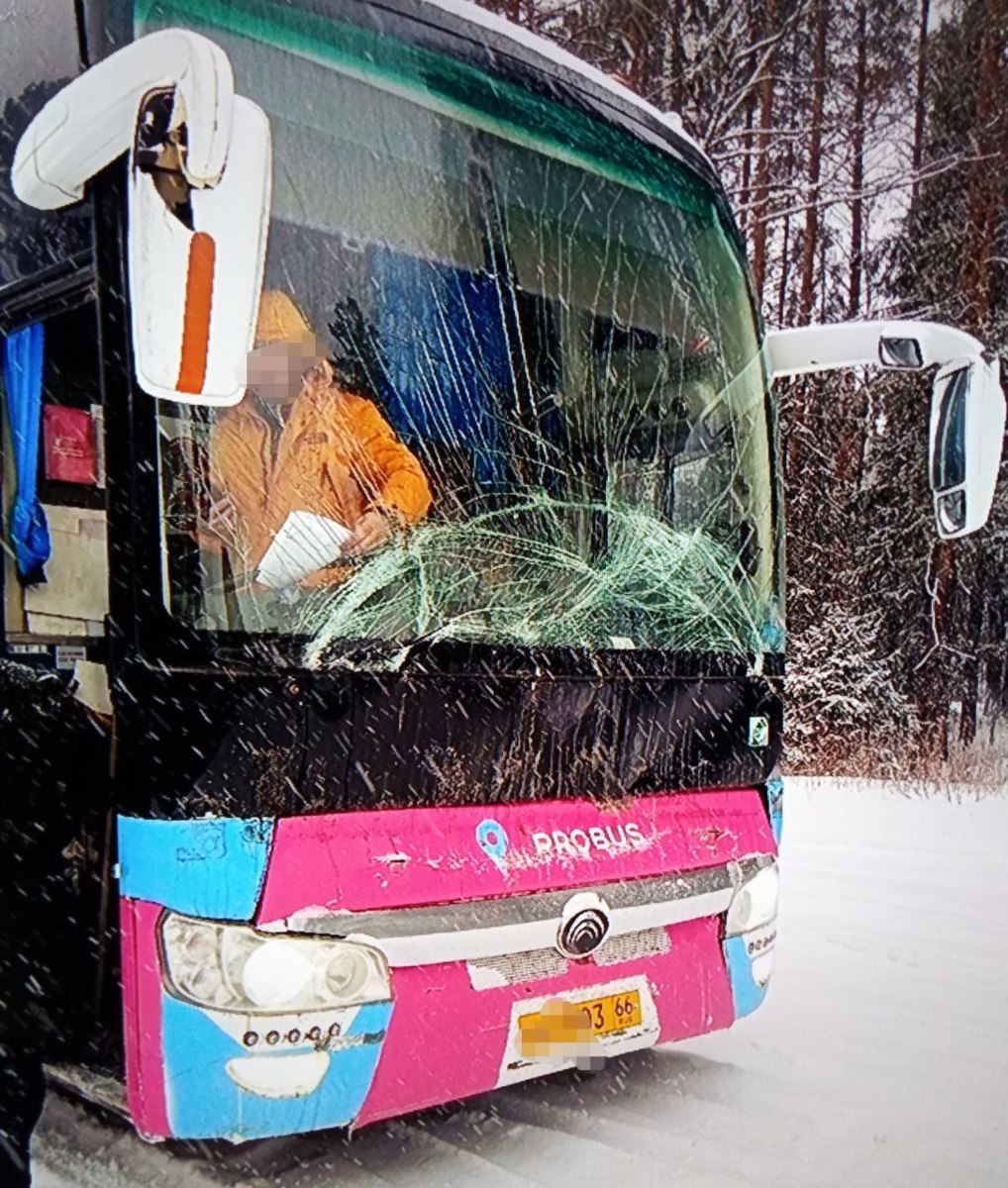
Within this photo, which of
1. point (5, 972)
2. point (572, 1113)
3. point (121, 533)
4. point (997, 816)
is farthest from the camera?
point (997, 816)

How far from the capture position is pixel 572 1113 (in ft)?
11.2

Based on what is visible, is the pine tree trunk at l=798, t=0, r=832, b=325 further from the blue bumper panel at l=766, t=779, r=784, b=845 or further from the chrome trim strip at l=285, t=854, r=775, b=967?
the chrome trim strip at l=285, t=854, r=775, b=967

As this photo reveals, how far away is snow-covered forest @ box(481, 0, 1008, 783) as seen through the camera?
12.2 meters

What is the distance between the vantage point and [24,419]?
3.06 meters

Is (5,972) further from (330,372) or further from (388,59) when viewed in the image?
(388,59)

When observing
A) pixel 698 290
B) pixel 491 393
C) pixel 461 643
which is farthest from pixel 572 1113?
pixel 698 290

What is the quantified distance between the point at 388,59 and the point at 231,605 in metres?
1.52

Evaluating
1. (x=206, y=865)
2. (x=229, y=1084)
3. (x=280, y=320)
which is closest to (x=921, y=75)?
(x=280, y=320)

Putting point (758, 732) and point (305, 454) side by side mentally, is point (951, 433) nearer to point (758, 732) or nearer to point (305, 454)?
point (758, 732)

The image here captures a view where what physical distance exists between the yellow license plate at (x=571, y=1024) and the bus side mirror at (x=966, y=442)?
192cm

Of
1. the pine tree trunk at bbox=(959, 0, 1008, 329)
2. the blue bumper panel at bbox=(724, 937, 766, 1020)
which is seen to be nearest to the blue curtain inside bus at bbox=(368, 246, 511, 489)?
the blue bumper panel at bbox=(724, 937, 766, 1020)

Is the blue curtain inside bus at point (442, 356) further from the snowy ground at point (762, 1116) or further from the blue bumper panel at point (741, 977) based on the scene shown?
the snowy ground at point (762, 1116)

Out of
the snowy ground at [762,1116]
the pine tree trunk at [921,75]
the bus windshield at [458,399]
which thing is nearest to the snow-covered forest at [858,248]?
the pine tree trunk at [921,75]

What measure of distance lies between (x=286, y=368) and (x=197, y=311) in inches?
25.9
